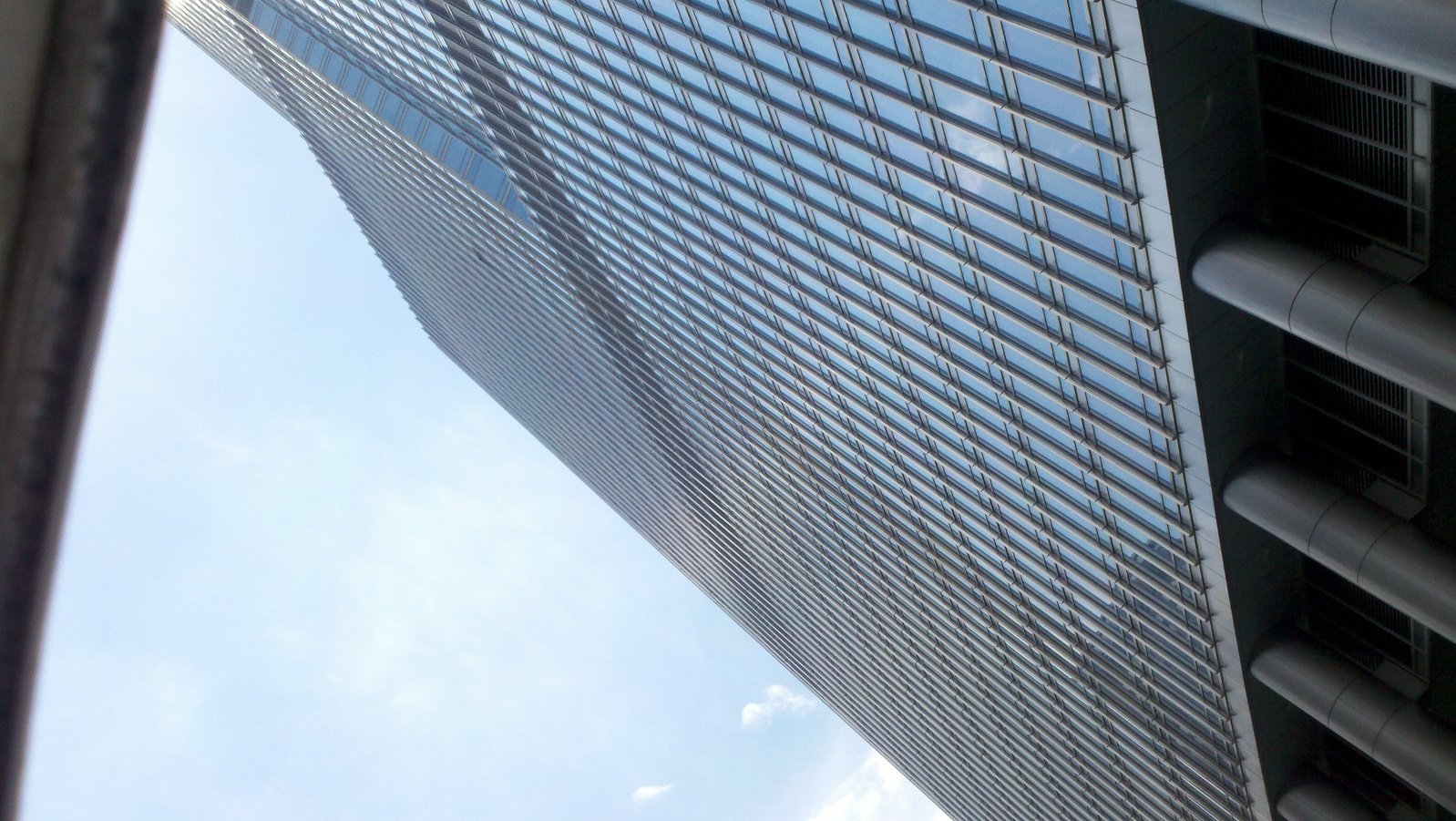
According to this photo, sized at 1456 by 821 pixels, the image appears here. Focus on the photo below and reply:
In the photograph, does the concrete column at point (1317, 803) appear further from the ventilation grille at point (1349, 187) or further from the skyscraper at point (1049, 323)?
the ventilation grille at point (1349, 187)

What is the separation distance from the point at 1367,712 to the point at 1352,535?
27.5 feet

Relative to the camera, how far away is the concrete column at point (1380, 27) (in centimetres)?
1828

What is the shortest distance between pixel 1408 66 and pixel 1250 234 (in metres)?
8.34

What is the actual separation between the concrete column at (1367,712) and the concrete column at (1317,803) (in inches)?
300

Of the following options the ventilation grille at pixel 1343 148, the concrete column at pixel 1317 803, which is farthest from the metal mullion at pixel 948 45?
the concrete column at pixel 1317 803

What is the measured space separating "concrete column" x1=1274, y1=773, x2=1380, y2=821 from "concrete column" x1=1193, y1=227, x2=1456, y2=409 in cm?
2493

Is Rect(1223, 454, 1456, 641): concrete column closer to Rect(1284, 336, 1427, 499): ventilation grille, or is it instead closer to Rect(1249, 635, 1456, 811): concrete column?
Rect(1284, 336, 1427, 499): ventilation grille

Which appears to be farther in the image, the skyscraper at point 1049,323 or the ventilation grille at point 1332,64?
the skyscraper at point 1049,323

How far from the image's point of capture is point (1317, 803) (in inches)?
1720

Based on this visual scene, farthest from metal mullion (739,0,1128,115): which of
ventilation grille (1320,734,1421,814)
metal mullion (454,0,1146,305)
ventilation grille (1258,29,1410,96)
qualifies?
ventilation grille (1320,734,1421,814)

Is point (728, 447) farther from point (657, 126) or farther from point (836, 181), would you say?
point (836, 181)

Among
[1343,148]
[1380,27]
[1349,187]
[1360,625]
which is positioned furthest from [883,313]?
[1380,27]

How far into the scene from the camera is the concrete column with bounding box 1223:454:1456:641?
1129 inches

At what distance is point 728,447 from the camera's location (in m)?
78.2
